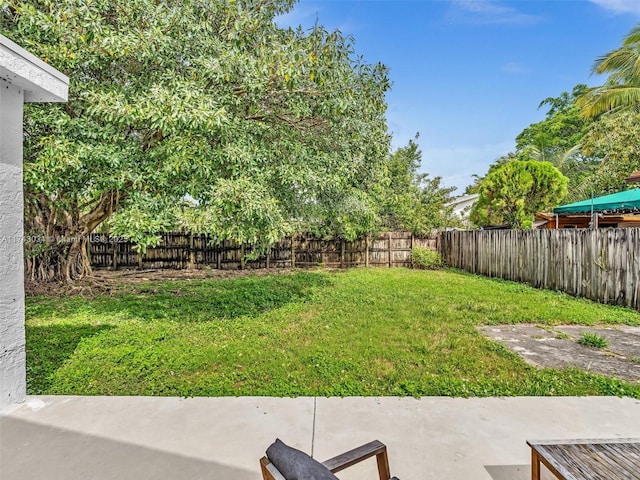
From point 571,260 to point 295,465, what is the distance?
8584mm

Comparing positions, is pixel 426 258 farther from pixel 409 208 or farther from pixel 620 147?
pixel 620 147

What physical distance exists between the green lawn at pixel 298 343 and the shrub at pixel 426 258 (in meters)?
4.73

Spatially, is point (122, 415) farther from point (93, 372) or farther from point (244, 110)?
point (244, 110)

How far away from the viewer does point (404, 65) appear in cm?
1015

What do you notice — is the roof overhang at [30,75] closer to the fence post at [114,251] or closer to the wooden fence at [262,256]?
the wooden fence at [262,256]

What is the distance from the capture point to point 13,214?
2.94m

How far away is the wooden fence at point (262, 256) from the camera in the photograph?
12219mm

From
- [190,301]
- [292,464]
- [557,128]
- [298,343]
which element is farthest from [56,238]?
[557,128]

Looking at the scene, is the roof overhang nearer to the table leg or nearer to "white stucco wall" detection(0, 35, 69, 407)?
"white stucco wall" detection(0, 35, 69, 407)

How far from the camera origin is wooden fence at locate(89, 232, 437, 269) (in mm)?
12219

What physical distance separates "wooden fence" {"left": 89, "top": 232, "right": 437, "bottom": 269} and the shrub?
51 cm

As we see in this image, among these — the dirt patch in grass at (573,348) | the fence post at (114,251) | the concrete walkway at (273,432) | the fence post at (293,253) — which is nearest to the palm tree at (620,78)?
the dirt patch in grass at (573,348)

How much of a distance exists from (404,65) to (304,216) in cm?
593

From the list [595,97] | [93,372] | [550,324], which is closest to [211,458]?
[93,372]
